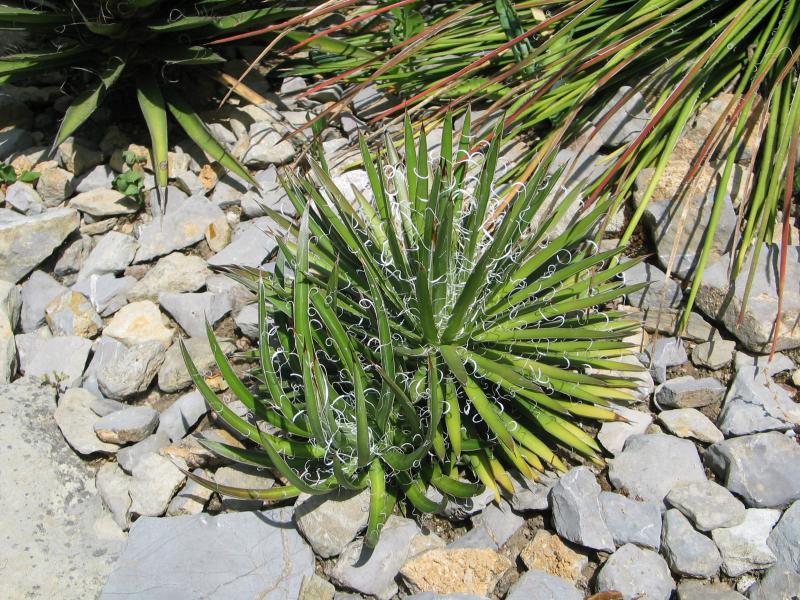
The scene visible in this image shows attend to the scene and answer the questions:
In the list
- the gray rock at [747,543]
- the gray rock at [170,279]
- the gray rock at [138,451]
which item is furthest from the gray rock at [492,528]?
the gray rock at [170,279]

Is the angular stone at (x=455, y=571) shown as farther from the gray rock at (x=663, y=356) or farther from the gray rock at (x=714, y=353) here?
the gray rock at (x=714, y=353)

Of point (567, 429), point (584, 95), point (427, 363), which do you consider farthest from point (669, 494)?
point (584, 95)

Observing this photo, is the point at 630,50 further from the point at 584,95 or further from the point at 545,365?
the point at 545,365

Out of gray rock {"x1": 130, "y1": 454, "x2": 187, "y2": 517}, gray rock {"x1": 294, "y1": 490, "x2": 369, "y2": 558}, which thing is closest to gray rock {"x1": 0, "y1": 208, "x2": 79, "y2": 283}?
gray rock {"x1": 130, "y1": 454, "x2": 187, "y2": 517}

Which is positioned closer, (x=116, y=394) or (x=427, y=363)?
(x=427, y=363)

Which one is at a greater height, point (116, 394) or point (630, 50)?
point (630, 50)

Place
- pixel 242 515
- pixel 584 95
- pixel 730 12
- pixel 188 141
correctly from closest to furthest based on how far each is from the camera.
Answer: pixel 242 515, pixel 584 95, pixel 730 12, pixel 188 141
